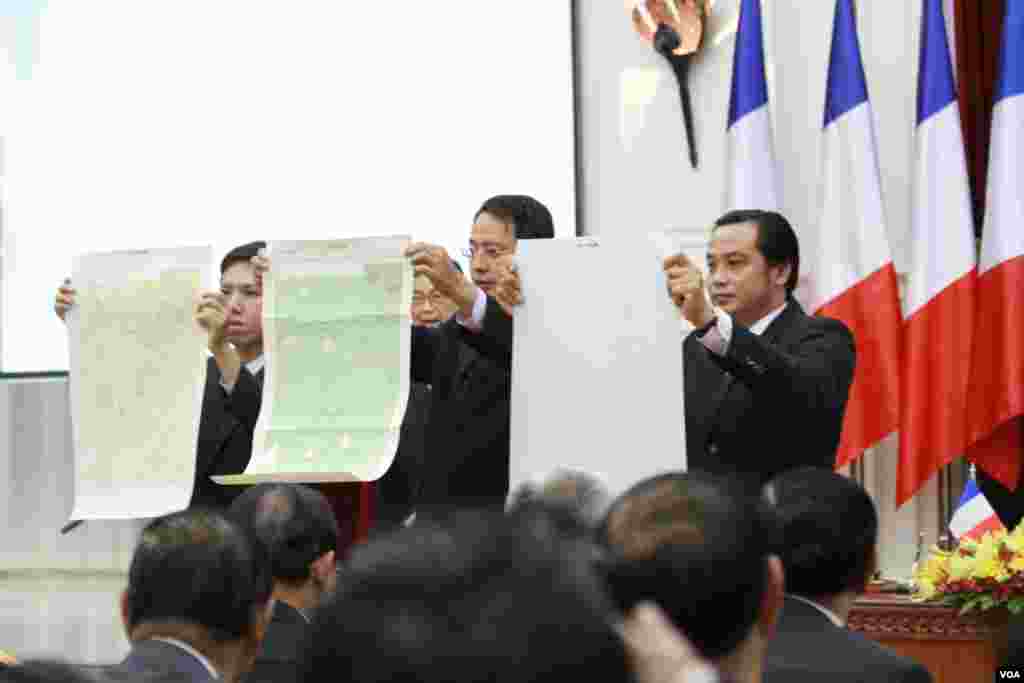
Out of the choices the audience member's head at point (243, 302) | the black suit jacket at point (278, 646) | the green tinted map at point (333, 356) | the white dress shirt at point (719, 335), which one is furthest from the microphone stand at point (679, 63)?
the black suit jacket at point (278, 646)

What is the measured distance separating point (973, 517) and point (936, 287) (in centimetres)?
67

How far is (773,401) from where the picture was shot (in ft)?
11.0

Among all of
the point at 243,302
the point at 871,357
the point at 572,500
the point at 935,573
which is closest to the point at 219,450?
the point at 243,302

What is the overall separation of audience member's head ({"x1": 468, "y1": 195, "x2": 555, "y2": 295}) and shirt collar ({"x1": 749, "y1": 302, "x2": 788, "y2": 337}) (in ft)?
1.73

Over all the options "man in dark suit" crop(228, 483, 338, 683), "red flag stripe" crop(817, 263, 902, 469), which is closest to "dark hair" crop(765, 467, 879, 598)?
"man in dark suit" crop(228, 483, 338, 683)

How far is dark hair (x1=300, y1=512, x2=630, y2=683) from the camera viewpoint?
2.49 feet

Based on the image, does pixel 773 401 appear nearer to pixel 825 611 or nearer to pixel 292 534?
pixel 292 534

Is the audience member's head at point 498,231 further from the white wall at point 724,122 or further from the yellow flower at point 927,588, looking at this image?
the white wall at point 724,122

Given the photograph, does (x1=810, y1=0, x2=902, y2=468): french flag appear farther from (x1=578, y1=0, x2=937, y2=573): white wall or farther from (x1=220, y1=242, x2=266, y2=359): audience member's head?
(x1=220, y1=242, x2=266, y2=359): audience member's head

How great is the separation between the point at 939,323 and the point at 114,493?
2415 mm

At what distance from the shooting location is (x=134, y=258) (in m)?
3.86

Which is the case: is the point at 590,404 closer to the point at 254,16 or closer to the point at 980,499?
the point at 980,499

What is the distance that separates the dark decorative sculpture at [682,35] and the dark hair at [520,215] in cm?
167

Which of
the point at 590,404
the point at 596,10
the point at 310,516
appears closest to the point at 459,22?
the point at 596,10
